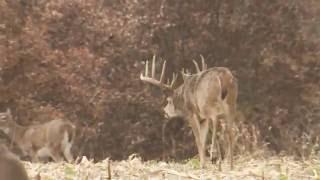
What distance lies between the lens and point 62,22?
68.5ft

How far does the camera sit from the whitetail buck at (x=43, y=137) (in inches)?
733

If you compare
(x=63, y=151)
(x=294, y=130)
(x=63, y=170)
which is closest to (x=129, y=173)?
(x=63, y=170)

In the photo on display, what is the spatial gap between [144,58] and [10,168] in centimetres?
1543

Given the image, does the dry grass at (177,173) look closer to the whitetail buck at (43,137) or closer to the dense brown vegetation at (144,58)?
the whitetail buck at (43,137)

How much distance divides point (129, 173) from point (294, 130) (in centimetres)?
1102

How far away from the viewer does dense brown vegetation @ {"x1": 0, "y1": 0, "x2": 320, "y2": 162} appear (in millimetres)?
19922

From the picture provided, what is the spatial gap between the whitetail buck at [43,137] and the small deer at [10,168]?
1280cm

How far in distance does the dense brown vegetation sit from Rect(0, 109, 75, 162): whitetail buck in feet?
1.97

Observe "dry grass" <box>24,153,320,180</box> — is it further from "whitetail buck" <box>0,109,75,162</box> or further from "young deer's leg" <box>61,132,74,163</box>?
"young deer's leg" <box>61,132,74,163</box>

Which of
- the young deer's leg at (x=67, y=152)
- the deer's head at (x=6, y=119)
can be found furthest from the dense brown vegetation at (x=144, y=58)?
the young deer's leg at (x=67, y=152)

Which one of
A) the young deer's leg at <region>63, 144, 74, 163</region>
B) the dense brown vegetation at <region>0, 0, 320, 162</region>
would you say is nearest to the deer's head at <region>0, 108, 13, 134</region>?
the dense brown vegetation at <region>0, 0, 320, 162</region>

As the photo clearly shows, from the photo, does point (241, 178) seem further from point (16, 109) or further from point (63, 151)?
point (16, 109)

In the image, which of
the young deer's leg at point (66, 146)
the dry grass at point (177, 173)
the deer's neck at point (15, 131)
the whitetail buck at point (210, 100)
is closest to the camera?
the dry grass at point (177, 173)

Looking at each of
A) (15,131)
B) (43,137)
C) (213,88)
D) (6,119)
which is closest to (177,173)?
(213,88)
